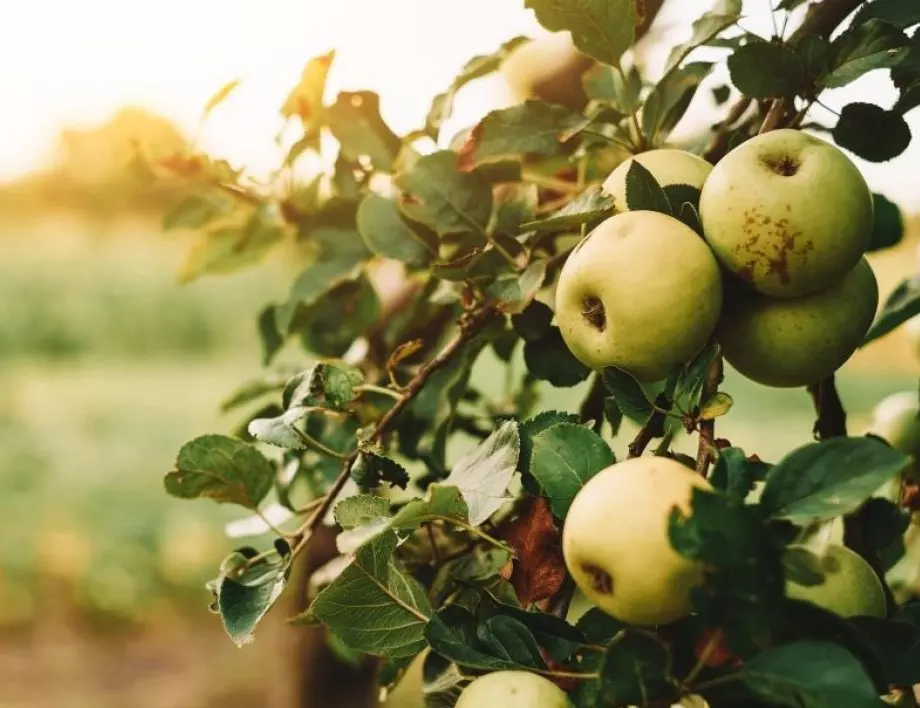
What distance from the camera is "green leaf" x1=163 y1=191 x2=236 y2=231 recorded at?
88 cm

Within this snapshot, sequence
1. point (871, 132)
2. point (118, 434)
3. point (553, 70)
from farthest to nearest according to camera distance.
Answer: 1. point (118, 434)
2. point (553, 70)
3. point (871, 132)

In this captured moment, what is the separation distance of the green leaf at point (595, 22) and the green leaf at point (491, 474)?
27cm

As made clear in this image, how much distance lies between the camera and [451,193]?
681 mm

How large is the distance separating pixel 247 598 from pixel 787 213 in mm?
377

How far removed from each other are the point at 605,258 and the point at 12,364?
17.5 feet

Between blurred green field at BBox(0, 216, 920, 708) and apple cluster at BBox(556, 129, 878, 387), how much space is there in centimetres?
134

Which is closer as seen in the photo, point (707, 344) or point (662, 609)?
point (662, 609)

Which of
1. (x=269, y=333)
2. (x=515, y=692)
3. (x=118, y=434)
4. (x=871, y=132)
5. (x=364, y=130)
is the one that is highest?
(x=871, y=132)

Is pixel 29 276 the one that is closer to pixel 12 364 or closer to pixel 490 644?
pixel 12 364

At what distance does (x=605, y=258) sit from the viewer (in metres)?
0.49

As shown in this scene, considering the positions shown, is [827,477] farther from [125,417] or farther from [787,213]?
[125,417]

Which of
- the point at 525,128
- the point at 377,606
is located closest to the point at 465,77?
the point at 525,128

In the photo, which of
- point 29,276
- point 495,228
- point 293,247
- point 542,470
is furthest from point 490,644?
point 29,276

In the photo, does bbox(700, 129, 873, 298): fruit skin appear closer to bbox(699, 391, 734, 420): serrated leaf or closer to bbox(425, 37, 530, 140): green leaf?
bbox(699, 391, 734, 420): serrated leaf
